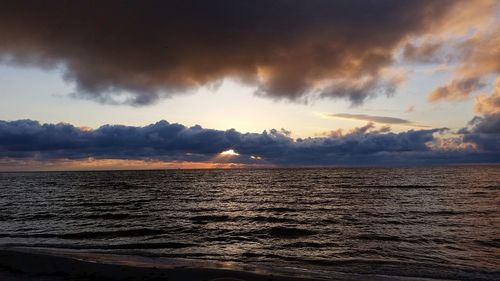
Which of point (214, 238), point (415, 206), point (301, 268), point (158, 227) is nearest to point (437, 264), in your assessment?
point (301, 268)

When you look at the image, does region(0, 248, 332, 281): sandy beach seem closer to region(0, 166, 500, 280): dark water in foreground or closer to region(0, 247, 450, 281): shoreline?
region(0, 247, 450, 281): shoreline

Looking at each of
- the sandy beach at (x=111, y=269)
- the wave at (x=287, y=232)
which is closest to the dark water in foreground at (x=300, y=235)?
the wave at (x=287, y=232)

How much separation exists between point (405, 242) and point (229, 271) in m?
13.6

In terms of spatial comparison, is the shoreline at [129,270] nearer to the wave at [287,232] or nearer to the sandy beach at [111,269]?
the sandy beach at [111,269]

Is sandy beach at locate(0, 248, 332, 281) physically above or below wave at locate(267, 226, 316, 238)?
above

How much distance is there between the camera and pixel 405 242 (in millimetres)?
23625

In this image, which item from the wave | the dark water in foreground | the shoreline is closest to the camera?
the shoreline

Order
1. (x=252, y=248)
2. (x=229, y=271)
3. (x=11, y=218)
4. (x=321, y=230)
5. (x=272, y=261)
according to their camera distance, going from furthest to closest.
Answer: (x=11, y=218) → (x=321, y=230) → (x=252, y=248) → (x=272, y=261) → (x=229, y=271)

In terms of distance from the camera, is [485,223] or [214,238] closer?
[214,238]

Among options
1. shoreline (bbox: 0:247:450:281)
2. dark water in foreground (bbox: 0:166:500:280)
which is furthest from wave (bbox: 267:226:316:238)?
shoreline (bbox: 0:247:450:281)

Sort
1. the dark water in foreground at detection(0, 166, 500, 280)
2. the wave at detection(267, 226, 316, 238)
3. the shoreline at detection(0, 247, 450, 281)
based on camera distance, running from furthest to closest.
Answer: the wave at detection(267, 226, 316, 238) → the dark water in foreground at detection(0, 166, 500, 280) → the shoreline at detection(0, 247, 450, 281)

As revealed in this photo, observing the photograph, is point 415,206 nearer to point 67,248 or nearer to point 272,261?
point 272,261

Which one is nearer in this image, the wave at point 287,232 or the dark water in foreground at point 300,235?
the dark water in foreground at point 300,235

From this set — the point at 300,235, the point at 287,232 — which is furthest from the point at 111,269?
the point at 287,232
